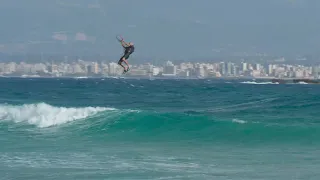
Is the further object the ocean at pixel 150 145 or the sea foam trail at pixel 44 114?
the sea foam trail at pixel 44 114

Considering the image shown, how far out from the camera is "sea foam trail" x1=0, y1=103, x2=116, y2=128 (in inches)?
1337

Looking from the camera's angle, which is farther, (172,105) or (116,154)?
(172,105)

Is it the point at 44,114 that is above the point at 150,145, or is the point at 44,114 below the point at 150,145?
above

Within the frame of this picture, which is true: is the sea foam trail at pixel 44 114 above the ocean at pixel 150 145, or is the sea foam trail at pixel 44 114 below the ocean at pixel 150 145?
above

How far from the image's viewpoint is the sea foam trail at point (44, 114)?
3397 centimetres

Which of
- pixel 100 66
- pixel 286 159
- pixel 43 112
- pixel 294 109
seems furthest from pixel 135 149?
pixel 100 66

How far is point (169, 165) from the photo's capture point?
1889cm

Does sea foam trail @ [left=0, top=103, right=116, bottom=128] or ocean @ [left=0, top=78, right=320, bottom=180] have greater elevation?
sea foam trail @ [left=0, top=103, right=116, bottom=128]

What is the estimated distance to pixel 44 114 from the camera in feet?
116

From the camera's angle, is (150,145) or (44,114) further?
(44,114)

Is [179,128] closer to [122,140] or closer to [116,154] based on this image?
[122,140]

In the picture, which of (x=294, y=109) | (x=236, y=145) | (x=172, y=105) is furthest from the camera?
(x=172, y=105)

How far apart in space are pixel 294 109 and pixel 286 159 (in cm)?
2170

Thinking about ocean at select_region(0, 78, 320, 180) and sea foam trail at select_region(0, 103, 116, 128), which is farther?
sea foam trail at select_region(0, 103, 116, 128)
